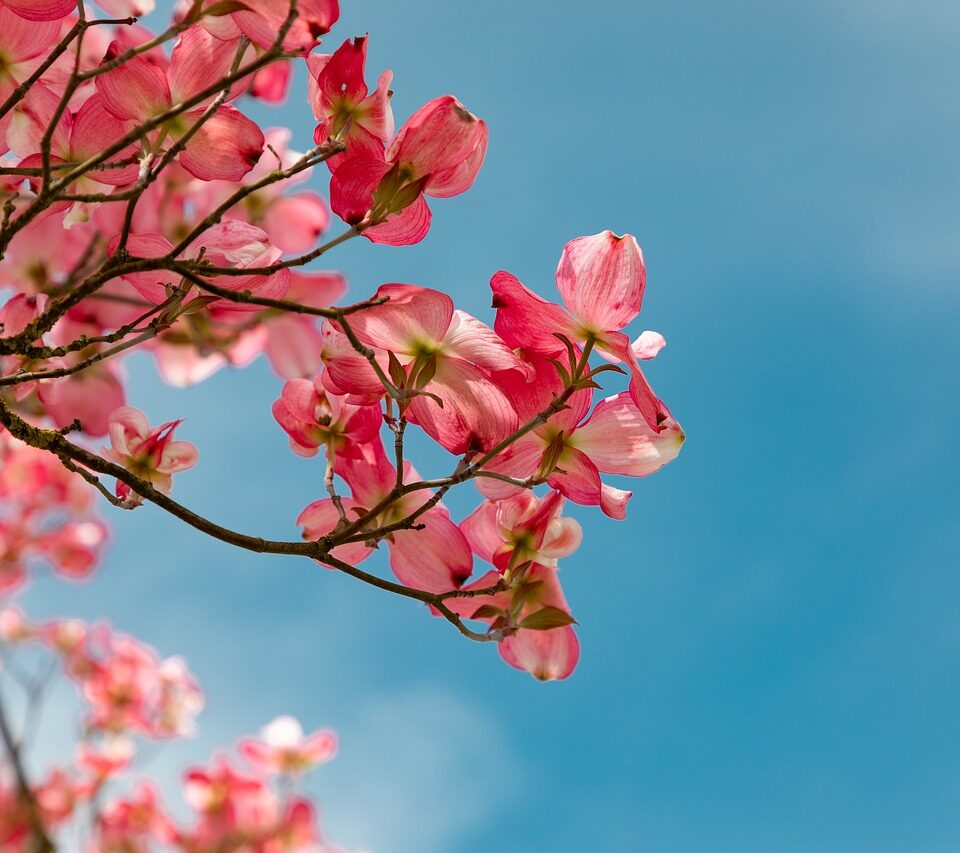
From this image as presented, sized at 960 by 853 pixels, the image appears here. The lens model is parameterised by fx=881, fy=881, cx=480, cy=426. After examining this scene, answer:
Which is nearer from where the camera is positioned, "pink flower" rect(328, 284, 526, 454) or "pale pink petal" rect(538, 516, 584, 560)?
Answer: "pink flower" rect(328, 284, 526, 454)

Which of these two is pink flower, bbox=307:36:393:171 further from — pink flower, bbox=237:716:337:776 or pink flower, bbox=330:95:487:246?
pink flower, bbox=237:716:337:776

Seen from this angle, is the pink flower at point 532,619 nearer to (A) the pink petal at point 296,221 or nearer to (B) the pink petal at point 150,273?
(B) the pink petal at point 150,273

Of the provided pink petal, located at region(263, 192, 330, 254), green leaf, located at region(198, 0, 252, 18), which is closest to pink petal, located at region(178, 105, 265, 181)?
green leaf, located at region(198, 0, 252, 18)

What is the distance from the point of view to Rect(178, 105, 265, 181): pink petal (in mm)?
728

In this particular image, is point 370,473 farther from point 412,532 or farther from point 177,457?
point 177,457

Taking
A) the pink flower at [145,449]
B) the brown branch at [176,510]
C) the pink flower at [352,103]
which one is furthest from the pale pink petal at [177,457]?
the pink flower at [352,103]

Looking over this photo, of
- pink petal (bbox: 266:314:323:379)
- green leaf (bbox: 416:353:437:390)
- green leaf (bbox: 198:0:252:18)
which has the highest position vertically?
pink petal (bbox: 266:314:323:379)

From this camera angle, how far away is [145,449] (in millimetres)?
866

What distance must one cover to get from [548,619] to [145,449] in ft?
1.41

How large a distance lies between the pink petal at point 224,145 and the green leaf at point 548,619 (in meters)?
0.49

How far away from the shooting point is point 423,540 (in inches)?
33.8

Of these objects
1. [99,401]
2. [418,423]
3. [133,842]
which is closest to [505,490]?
[418,423]

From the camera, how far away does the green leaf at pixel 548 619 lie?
86cm

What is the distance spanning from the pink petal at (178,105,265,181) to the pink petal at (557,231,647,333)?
28 cm
